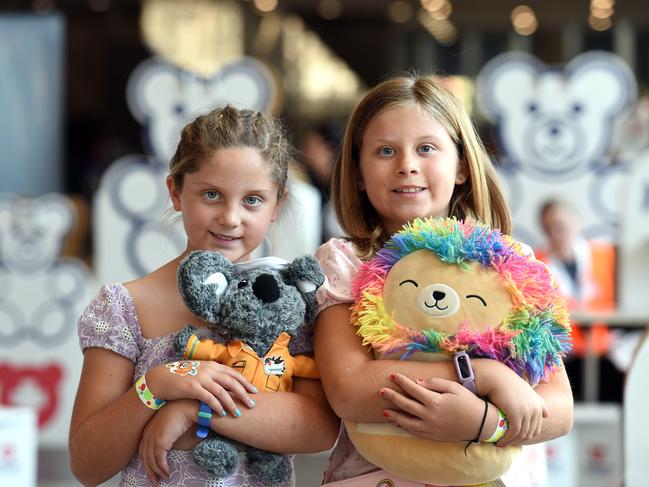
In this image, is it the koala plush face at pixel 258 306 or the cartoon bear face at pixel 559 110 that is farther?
the cartoon bear face at pixel 559 110

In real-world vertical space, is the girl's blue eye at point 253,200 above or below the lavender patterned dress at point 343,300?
above

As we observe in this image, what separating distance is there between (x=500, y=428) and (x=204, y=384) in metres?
0.37

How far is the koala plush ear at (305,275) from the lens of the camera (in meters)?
1.33

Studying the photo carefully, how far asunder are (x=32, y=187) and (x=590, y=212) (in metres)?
3.45

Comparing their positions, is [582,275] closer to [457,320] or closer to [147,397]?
[457,320]

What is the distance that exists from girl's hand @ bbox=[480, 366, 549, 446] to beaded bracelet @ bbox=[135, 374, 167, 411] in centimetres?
42

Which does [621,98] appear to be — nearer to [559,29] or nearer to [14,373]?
[14,373]

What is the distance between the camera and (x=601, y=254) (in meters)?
4.29

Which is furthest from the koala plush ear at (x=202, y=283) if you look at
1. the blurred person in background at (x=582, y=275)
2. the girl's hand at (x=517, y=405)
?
the blurred person in background at (x=582, y=275)

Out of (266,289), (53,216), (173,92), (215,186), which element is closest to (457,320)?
(266,289)

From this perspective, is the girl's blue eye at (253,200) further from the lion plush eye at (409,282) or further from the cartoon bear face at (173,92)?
the cartoon bear face at (173,92)

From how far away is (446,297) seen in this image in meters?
1.27

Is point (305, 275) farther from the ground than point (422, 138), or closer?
closer

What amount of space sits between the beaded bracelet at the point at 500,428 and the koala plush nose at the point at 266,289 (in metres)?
0.32
